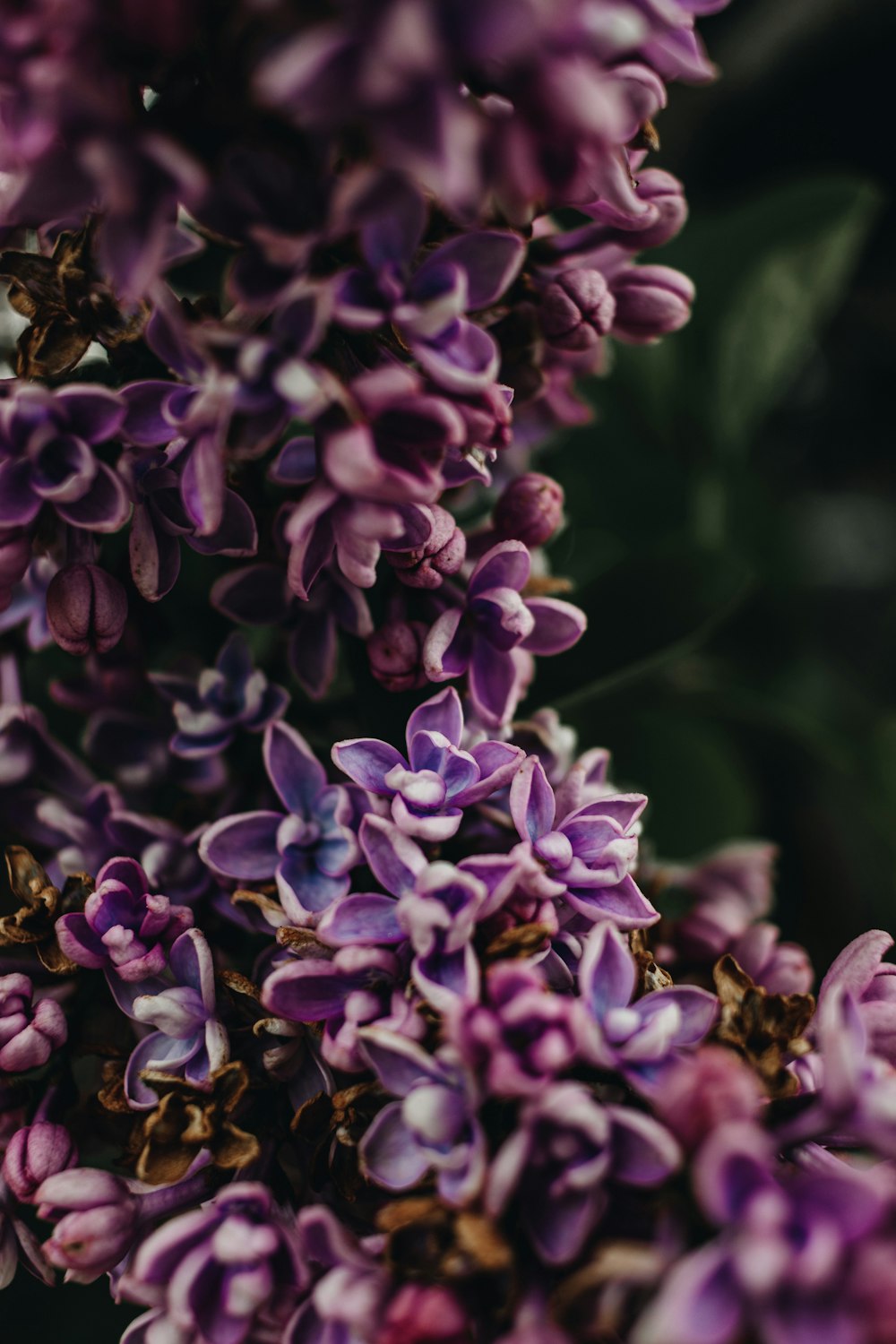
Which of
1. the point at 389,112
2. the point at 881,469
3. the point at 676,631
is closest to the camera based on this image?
the point at 389,112

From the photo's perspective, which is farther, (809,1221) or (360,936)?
(360,936)

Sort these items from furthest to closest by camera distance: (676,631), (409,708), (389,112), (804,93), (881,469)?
1. (881,469)
2. (804,93)
3. (676,631)
4. (409,708)
5. (389,112)

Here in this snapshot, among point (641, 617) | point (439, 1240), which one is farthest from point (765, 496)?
point (439, 1240)

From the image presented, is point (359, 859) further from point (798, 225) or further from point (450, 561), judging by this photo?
point (798, 225)

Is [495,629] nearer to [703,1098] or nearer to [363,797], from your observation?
[363,797]

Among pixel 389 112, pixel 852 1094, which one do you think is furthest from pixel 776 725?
pixel 389 112

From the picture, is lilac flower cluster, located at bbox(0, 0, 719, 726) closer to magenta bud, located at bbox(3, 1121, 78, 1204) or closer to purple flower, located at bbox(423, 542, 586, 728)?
purple flower, located at bbox(423, 542, 586, 728)

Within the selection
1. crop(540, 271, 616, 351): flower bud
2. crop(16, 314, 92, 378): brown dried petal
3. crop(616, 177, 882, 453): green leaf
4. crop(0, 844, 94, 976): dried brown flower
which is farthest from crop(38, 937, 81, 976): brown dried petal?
crop(616, 177, 882, 453): green leaf
